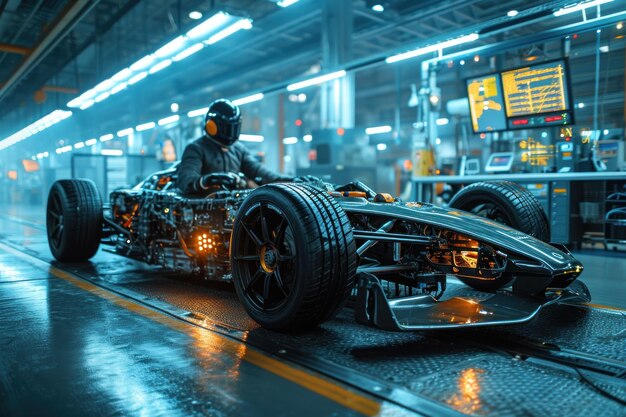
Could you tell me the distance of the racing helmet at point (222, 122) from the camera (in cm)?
580

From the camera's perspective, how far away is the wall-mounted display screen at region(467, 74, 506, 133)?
10.8 meters

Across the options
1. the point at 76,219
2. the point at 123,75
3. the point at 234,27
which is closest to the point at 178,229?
the point at 76,219

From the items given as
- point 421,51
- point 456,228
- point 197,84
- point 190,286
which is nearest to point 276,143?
point 197,84

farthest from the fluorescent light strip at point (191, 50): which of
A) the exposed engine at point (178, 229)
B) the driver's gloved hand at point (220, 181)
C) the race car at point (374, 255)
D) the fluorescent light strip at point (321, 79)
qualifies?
the race car at point (374, 255)

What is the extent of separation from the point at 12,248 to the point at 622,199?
9.66 meters

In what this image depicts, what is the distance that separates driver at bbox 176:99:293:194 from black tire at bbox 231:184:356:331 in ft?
5.51

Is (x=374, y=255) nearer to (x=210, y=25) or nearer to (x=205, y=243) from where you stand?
(x=205, y=243)

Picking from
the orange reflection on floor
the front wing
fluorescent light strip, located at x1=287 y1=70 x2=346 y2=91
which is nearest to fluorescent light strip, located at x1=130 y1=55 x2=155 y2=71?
fluorescent light strip, located at x1=287 y1=70 x2=346 y2=91

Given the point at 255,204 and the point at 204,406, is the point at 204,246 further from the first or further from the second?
the point at 204,406

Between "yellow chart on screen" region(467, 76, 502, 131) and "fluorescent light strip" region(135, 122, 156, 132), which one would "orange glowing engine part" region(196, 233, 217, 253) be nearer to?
"yellow chart on screen" region(467, 76, 502, 131)

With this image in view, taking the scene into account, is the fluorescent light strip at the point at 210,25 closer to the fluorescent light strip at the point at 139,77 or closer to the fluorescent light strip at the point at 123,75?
the fluorescent light strip at the point at 123,75

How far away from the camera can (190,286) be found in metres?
5.13

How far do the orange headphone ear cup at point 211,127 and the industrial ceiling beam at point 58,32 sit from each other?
4.66 meters

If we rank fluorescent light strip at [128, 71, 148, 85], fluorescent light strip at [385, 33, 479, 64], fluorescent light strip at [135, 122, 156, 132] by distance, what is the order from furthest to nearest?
fluorescent light strip at [135, 122, 156, 132] < fluorescent light strip at [128, 71, 148, 85] < fluorescent light strip at [385, 33, 479, 64]
